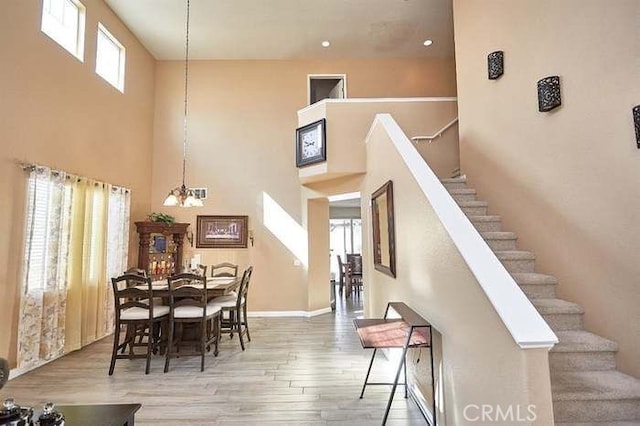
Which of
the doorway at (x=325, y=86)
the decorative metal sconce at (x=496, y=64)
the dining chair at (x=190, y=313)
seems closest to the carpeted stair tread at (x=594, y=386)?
the decorative metal sconce at (x=496, y=64)

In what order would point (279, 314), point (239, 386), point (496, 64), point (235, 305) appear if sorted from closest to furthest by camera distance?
point (239, 386) < point (496, 64) < point (235, 305) < point (279, 314)

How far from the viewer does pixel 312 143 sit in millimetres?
5848

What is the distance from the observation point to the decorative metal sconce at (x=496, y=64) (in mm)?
3818

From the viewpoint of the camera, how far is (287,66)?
7246mm

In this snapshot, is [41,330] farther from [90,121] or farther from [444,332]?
[444,332]

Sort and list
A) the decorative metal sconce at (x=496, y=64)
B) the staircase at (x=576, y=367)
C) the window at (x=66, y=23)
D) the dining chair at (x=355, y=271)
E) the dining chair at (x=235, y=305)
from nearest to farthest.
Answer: the staircase at (x=576, y=367)
the decorative metal sconce at (x=496, y=64)
the window at (x=66, y=23)
the dining chair at (x=235, y=305)
the dining chair at (x=355, y=271)

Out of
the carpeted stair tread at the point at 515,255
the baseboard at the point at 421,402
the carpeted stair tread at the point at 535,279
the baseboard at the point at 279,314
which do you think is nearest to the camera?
the baseboard at the point at 421,402

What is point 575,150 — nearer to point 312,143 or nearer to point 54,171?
point 312,143

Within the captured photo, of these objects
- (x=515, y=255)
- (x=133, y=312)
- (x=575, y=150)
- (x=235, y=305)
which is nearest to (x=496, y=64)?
(x=575, y=150)

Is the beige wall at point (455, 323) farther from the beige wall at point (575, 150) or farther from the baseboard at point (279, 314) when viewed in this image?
the baseboard at point (279, 314)

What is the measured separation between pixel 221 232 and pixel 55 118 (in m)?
3.28

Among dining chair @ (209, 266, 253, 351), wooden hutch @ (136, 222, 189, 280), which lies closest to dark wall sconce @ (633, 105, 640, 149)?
dining chair @ (209, 266, 253, 351)

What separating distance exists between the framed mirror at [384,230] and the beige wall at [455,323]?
0.39ft

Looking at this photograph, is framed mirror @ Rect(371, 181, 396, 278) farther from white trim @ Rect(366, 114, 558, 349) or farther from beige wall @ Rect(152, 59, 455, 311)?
beige wall @ Rect(152, 59, 455, 311)
